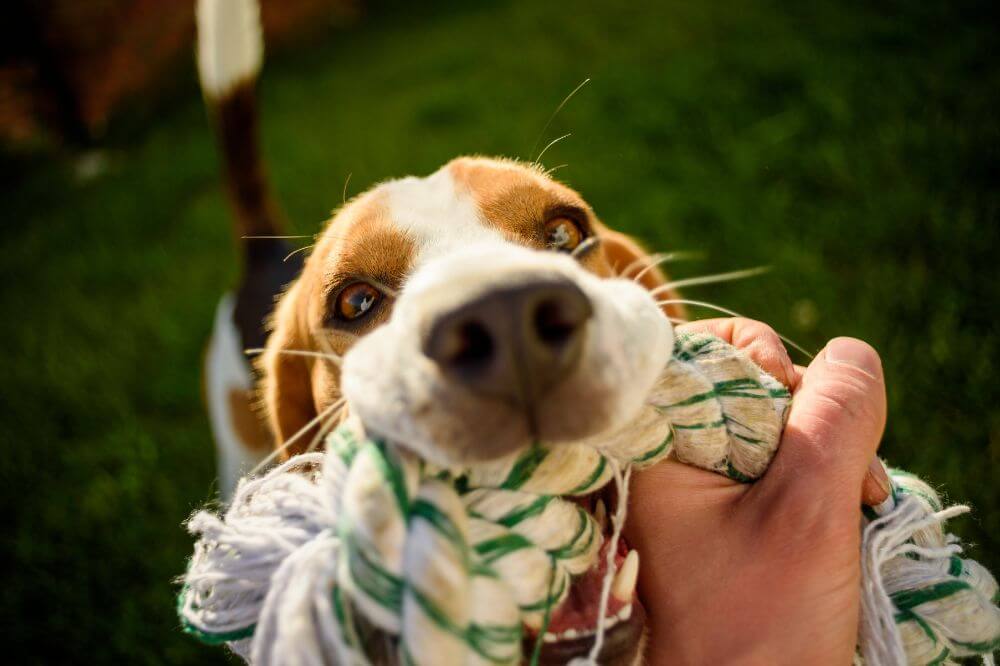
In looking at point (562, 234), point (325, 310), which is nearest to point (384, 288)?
point (325, 310)

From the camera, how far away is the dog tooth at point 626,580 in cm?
121

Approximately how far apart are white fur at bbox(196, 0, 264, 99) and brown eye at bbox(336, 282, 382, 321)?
1966mm

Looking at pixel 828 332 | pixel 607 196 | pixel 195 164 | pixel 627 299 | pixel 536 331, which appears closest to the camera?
pixel 536 331

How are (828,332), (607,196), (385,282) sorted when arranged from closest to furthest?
1. (385,282)
2. (828,332)
3. (607,196)

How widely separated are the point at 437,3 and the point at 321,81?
2534 mm

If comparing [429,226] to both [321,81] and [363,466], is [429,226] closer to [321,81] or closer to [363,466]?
[363,466]

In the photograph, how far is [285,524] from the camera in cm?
116

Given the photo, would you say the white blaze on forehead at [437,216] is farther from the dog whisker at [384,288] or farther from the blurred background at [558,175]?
the blurred background at [558,175]

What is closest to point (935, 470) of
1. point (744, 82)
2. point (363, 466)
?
point (363, 466)

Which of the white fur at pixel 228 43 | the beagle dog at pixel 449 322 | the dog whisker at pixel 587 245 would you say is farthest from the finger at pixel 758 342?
the white fur at pixel 228 43

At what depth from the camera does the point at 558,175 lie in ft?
15.3

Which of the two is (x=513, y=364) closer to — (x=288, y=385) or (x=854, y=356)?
(x=854, y=356)

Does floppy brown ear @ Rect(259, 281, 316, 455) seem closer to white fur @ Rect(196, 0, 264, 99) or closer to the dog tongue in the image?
the dog tongue

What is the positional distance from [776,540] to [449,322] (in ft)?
2.39
